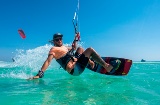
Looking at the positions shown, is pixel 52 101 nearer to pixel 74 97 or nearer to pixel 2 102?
pixel 74 97

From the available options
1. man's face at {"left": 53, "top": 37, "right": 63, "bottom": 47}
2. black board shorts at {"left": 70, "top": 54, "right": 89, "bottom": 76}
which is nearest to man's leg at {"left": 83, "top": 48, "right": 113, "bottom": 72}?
black board shorts at {"left": 70, "top": 54, "right": 89, "bottom": 76}

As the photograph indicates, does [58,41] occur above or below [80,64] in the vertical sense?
above

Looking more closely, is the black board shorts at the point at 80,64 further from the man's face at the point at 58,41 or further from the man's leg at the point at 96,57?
the man's face at the point at 58,41

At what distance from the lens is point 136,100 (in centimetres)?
571

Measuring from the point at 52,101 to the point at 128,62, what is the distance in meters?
5.46

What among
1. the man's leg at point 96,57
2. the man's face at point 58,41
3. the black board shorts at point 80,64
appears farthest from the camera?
the man's face at point 58,41

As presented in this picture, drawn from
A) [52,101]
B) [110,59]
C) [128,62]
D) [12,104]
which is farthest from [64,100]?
[128,62]

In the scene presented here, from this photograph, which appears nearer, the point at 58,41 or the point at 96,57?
the point at 96,57

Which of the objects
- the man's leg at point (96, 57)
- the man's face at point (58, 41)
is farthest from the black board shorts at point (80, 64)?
the man's face at point (58, 41)

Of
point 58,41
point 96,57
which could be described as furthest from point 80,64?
point 58,41

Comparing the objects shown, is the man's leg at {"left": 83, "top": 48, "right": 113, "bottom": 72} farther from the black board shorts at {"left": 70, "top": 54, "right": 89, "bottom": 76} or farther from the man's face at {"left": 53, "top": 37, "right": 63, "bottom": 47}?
the man's face at {"left": 53, "top": 37, "right": 63, "bottom": 47}

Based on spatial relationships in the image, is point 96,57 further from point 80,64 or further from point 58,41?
point 58,41

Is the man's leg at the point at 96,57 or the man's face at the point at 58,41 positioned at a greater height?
the man's face at the point at 58,41

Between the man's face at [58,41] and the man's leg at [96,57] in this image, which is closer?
the man's leg at [96,57]
